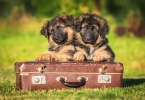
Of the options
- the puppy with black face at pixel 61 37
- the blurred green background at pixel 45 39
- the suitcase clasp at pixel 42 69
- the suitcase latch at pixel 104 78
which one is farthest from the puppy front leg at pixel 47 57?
the blurred green background at pixel 45 39

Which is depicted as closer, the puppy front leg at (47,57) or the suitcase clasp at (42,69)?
the suitcase clasp at (42,69)

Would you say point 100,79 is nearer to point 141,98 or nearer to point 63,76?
point 63,76

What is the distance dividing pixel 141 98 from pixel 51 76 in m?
1.62

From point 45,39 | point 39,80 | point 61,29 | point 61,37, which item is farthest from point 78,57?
point 45,39

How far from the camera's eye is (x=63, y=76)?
7688 millimetres

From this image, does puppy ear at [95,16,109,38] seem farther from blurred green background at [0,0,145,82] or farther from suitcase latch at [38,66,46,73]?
blurred green background at [0,0,145,82]

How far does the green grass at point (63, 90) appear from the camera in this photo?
6992mm

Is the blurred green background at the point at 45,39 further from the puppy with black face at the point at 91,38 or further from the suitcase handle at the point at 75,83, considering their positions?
the suitcase handle at the point at 75,83

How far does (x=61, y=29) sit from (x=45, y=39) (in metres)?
14.8

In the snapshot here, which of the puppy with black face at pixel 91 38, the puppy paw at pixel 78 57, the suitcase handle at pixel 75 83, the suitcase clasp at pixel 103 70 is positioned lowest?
the suitcase handle at pixel 75 83

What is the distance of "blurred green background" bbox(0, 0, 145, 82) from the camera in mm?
15496

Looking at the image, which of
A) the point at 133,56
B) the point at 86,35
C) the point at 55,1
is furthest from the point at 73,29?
the point at 55,1

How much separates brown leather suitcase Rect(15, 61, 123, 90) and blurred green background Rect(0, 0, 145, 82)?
2544mm

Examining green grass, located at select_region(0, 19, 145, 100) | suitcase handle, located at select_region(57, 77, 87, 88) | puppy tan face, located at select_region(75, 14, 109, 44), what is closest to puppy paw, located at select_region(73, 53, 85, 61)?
puppy tan face, located at select_region(75, 14, 109, 44)
